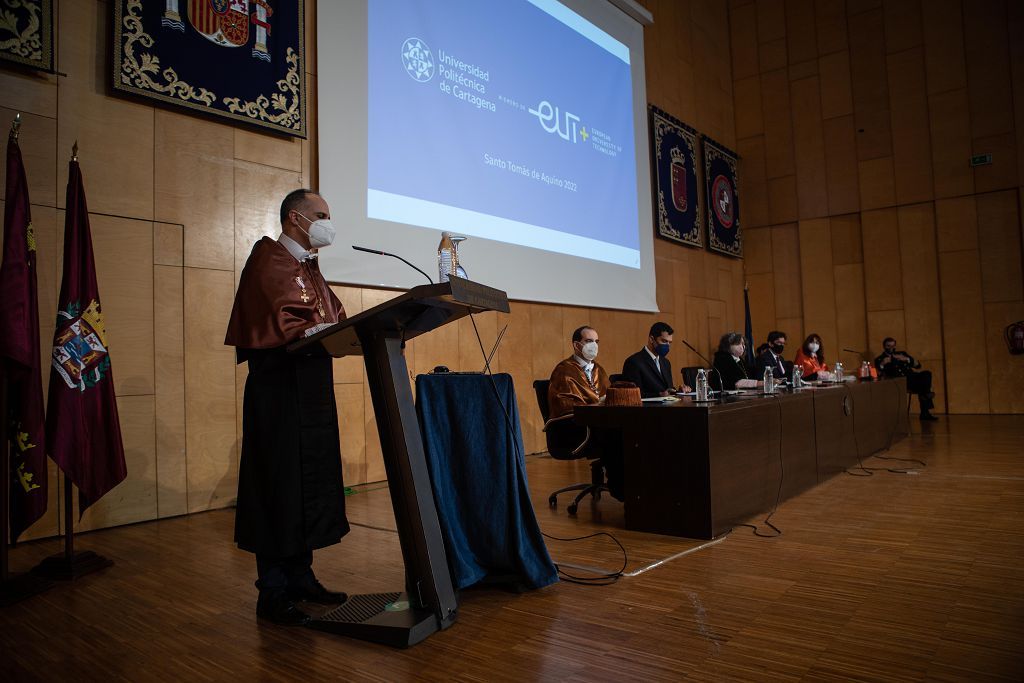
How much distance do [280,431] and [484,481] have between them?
69cm

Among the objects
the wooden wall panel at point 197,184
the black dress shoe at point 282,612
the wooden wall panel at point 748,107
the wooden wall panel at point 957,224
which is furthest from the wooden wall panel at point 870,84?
the black dress shoe at point 282,612

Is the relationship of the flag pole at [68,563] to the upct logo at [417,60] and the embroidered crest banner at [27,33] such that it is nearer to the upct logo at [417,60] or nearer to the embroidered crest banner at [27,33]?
the embroidered crest banner at [27,33]

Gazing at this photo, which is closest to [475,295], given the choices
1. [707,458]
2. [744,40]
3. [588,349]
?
[707,458]

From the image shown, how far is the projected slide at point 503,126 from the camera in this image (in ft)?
15.1

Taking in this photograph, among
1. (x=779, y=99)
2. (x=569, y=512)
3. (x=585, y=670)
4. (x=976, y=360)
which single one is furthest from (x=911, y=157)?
(x=585, y=670)

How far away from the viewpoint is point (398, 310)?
66.0 inches

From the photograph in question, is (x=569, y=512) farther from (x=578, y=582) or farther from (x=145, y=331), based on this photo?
(x=145, y=331)

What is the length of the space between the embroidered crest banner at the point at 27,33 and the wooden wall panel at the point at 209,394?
119cm

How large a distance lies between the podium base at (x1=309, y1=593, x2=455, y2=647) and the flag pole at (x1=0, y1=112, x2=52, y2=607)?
1.15m

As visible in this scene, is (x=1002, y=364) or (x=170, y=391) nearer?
(x=170, y=391)

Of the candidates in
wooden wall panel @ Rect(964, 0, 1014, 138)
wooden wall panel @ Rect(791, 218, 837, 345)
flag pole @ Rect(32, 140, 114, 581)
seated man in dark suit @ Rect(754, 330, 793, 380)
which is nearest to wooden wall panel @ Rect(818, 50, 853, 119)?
wooden wall panel @ Rect(964, 0, 1014, 138)

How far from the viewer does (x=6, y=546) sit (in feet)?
7.66

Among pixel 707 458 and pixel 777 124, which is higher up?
pixel 777 124

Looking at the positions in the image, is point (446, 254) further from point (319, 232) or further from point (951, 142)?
point (951, 142)
